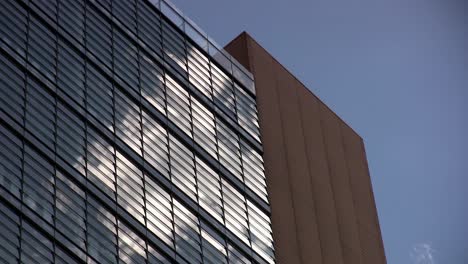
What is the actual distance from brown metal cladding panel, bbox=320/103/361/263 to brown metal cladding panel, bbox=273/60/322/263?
265 centimetres

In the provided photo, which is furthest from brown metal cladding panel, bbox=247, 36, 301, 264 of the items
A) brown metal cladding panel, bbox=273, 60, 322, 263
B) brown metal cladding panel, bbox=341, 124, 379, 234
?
brown metal cladding panel, bbox=341, 124, 379, 234

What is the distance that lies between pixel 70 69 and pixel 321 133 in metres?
21.0

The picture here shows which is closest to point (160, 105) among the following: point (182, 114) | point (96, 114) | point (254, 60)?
point (182, 114)

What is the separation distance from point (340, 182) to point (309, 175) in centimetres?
363

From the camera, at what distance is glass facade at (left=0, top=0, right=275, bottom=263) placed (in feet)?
187

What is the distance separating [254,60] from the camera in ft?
259

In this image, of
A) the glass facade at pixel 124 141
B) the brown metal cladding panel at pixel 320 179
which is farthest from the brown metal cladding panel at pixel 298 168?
the glass facade at pixel 124 141

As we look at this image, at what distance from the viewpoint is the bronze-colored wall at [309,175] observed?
72500 millimetres

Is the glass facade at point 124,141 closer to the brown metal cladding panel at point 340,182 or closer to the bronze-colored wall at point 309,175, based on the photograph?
the bronze-colored wall at point 309,175

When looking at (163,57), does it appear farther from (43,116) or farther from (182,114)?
(43,116)

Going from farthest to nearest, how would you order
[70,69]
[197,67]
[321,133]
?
1. [321,133]
2. [197,67]
3. [70,69]

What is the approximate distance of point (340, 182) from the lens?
7919 cm

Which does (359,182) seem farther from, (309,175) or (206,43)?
(206,43)

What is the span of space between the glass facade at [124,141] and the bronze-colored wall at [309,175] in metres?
1.11
